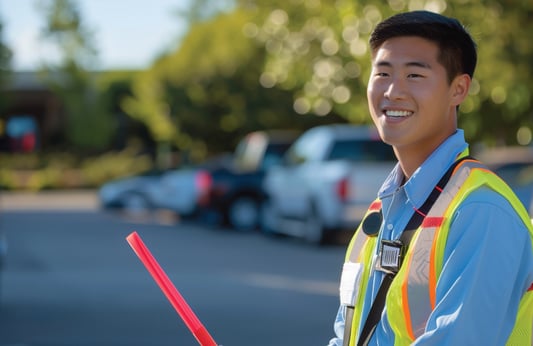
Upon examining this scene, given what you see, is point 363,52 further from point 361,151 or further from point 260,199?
point 260,199

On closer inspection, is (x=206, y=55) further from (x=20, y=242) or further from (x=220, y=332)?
(x=220, y=332)

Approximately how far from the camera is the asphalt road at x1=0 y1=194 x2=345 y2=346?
10062 mm

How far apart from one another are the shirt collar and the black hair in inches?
5.7

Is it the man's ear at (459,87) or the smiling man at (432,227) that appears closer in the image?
the smiling man at (432,227)

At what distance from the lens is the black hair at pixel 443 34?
249 centimetres

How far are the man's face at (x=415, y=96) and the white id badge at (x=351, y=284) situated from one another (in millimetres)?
309

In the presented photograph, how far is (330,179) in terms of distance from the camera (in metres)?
18.2

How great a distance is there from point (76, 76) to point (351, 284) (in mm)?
54797

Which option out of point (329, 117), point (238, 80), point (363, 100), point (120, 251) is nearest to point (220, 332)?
point (363, 100)

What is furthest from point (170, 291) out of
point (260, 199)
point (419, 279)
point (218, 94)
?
point (218, 94)

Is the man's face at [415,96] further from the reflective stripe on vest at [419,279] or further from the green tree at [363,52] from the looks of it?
the green tree at [363,52]

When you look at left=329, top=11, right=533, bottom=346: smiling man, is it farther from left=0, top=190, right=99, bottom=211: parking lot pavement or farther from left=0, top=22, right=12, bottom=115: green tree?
left=0, top=22, right=12, bottom=115: green tree

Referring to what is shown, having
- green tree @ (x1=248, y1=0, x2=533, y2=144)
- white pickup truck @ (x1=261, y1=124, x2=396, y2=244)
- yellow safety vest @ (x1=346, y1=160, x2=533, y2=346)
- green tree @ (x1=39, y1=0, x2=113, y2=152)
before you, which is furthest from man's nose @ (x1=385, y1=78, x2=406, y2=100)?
green tree @ (x1=39, y1=0, x2=113, y2=152)

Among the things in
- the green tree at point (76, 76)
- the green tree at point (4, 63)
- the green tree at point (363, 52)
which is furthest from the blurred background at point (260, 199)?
the green tree at point (76, 76)
